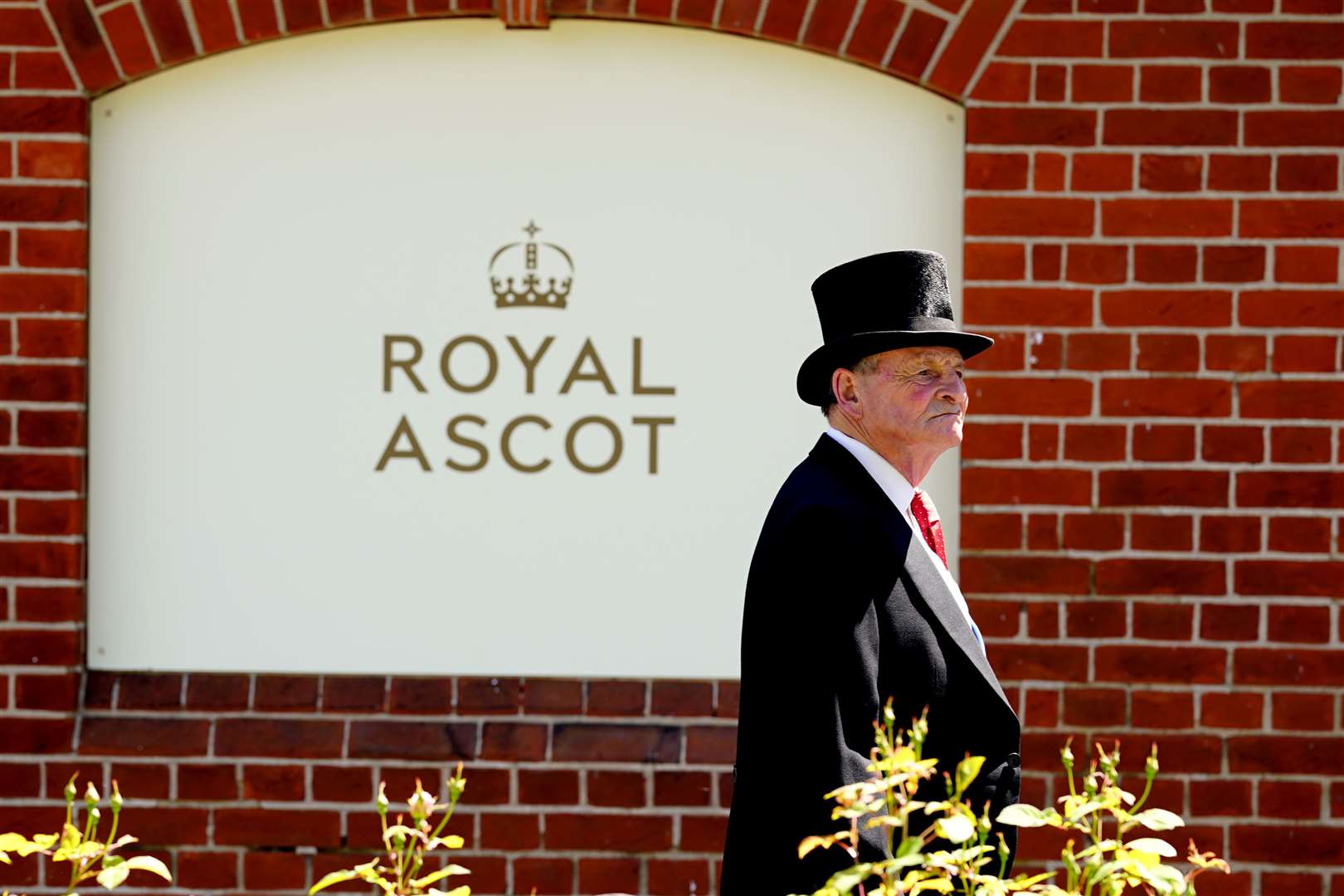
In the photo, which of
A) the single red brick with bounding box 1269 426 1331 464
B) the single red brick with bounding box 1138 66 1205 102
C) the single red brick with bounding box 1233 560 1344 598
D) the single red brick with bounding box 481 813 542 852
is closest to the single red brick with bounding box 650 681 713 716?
the single red brick with bounding box 481 813 542 852

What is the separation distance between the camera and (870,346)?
105 inches

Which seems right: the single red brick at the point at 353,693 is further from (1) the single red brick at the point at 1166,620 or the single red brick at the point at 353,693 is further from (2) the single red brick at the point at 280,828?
(1) the single red brick at the point at 1166,620

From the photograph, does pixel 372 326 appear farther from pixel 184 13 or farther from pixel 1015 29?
pixel 1015 29

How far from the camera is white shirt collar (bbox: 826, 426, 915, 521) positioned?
267 centimetres

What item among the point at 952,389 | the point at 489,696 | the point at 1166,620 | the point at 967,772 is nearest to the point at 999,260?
the point at 1166,620

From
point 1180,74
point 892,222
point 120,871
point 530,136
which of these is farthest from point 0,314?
point 1180,74

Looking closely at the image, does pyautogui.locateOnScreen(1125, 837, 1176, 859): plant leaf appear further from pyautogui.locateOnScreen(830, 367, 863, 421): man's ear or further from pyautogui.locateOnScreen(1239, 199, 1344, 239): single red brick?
pyautogui.locateOnScreen(1239, 199, 1344, 239): single red brick

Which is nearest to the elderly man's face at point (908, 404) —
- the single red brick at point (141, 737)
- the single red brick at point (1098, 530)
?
the single red brick at point (1098, 530)

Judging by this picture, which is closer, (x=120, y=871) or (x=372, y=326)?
(x=120, y=871)

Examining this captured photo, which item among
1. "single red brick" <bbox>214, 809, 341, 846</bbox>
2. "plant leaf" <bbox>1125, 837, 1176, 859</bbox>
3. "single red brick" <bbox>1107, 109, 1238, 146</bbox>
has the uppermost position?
"single red brick" <bbox>1107, 109, 1238, 146</bbox>

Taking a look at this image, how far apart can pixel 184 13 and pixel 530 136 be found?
3.13 feet

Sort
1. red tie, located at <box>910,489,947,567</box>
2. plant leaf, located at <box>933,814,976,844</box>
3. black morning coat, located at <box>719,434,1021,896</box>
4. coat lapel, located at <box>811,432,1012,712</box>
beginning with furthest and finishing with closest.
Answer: red tie, located at <box>910,489,947,567</box> → coat lapel, located at <box>811,432,1012,712</box> → black morning coat, located at <box>719,434,1021,896</box> → plant leaf, located at <box>933,814,976,844</box>

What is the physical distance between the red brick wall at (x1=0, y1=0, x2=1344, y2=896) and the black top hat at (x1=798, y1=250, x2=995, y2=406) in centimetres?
134

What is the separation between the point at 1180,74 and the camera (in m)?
4.01
